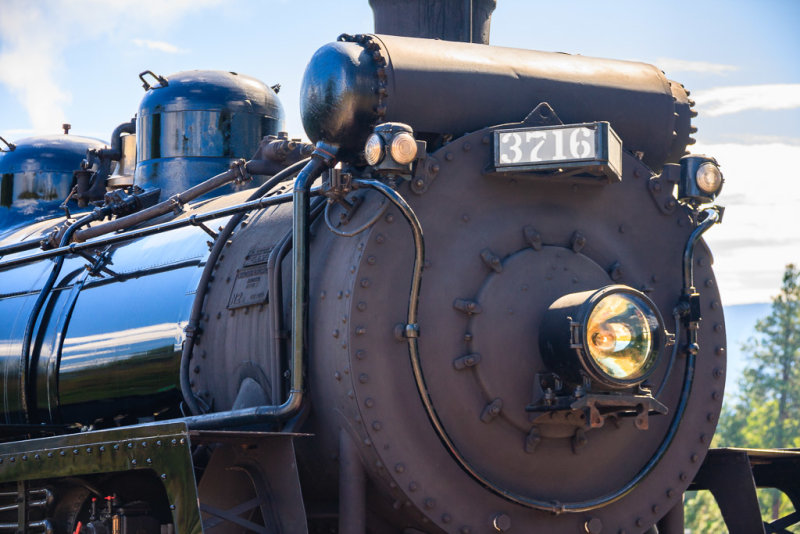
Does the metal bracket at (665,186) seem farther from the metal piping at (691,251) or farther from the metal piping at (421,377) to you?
the metal piping at (421,377)

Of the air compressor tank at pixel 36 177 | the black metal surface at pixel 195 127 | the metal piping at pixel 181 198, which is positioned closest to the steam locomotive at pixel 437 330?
the metal piping at pixel 181 198

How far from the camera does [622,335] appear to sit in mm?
4965

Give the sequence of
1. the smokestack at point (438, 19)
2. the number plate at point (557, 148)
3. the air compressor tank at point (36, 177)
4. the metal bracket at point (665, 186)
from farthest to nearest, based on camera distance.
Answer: the air compressor tank at point (36, 177)
the smokestack at point (438, 19)
the metal bracket at point (665, 186)
the number plate at point (557, 148)

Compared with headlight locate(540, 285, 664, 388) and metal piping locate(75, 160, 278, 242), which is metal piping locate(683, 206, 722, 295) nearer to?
headlight locate(540, 285, 664, 388)

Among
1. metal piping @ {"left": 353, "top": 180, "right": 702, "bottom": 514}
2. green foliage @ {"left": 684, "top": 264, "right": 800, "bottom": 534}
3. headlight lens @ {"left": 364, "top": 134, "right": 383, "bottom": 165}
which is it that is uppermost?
headlight lens @ {"left": 364, "top": 134, "right": 383, "bottom": 165}

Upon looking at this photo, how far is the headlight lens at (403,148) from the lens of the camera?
4895mm

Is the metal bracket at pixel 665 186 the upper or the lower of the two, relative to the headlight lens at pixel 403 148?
lower

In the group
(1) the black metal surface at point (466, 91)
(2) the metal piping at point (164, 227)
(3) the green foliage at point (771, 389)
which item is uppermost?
(1) the black metal surface at point (466, 91)

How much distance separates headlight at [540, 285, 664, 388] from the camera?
15.9ft

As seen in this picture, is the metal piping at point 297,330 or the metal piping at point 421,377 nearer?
the metal piping at point 421,377

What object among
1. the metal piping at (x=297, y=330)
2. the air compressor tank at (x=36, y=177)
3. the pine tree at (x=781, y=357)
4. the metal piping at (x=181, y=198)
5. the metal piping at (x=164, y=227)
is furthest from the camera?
the pine tree at (x=781, y=357)

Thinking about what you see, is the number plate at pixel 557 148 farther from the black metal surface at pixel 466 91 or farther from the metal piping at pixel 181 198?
the metal piping at pixel 181 198

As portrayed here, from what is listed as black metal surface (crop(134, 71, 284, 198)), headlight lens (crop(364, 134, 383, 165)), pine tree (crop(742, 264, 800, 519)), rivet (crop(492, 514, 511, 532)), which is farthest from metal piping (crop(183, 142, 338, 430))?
pine tree (crop(742, 264, 800, 519))

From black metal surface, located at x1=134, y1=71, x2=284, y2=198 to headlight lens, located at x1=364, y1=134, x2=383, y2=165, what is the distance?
306cm
